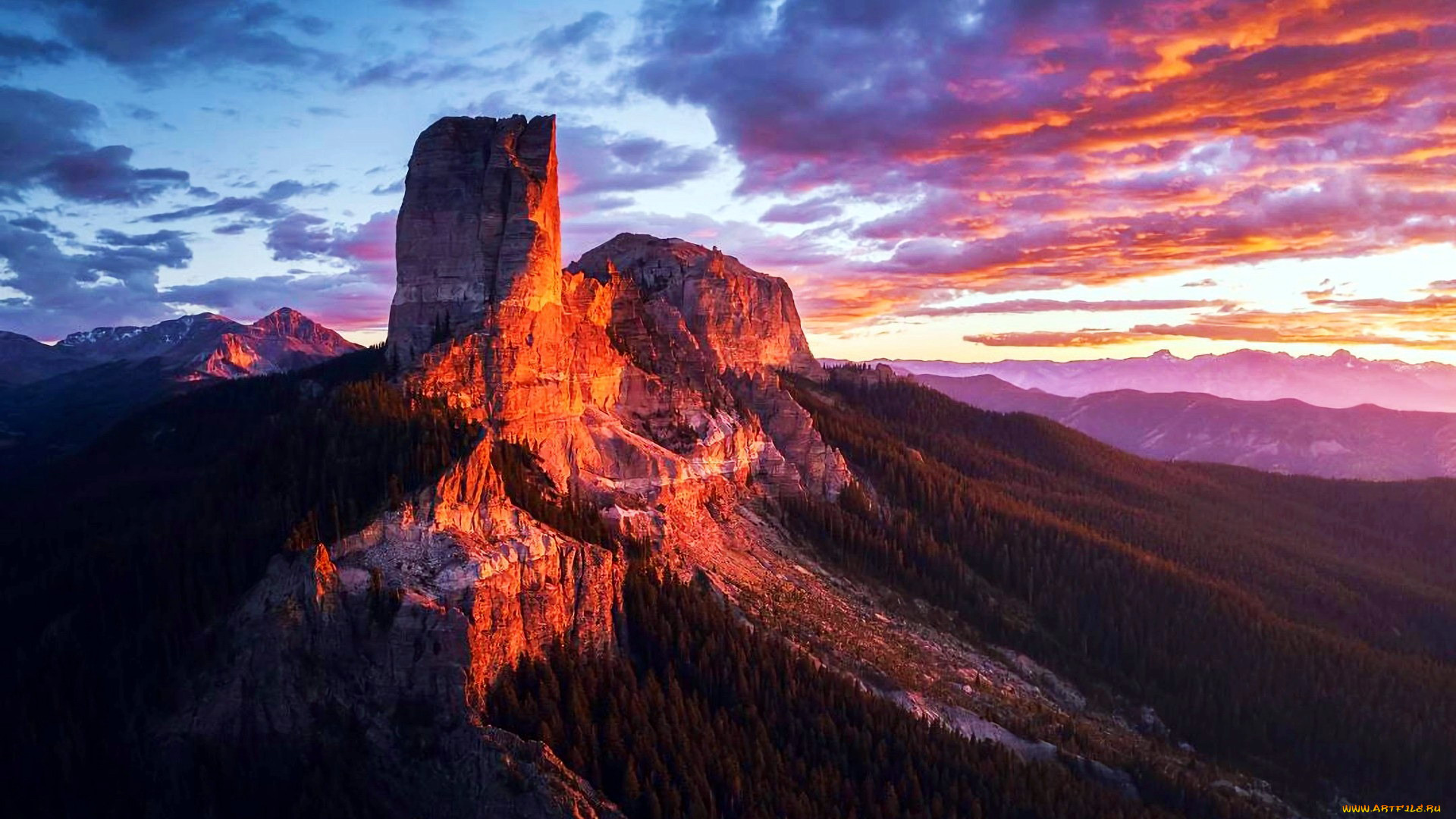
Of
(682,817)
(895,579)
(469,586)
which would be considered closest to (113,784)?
(469,586)

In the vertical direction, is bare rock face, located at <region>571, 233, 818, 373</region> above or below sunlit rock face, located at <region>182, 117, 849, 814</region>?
above

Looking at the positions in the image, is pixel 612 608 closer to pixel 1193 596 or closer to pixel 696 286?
pixel 1193 596

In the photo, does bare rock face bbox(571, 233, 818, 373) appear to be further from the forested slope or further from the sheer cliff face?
the sheer cliff face

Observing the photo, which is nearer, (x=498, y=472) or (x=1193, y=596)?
(x=498, y=472)

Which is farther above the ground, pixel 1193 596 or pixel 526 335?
pixel 526 335

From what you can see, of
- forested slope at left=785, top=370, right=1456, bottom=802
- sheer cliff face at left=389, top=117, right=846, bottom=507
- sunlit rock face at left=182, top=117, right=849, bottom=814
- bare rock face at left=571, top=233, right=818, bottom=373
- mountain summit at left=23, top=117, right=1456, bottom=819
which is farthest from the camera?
bare rock face at left=571, top=233, right=818, bottom=373

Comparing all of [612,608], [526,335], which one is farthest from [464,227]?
[612,608]

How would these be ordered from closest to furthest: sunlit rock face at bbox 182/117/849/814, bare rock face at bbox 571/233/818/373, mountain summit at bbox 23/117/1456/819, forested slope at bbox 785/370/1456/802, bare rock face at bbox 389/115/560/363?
mountain summit at bbox 23/117/1456/819
sunlit rock face at bbox 182/117/849/814
bare rock face at bbox 389/115/560/363
forested slope at bbox 785/370/1456/802
bare rock face at bbox 571/233/818/373

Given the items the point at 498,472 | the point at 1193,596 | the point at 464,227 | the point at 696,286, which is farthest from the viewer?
the point at 696,286

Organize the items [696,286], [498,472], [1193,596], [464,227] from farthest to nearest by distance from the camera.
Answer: [696,286], [1193,596], [464,227], [498,472]

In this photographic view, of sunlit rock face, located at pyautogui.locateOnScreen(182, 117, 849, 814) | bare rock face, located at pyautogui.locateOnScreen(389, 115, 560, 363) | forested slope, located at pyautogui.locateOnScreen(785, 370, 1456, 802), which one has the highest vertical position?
bare rock face, located at pyautogui.locateOnScreen(389, 115, 560, 363)

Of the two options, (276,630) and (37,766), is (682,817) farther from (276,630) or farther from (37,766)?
(37,766)

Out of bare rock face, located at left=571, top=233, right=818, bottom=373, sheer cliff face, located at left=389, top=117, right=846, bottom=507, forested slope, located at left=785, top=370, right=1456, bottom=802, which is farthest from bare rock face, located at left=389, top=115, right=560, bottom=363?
bare rock face, located at left=571, top=233, right=818, bottom=373

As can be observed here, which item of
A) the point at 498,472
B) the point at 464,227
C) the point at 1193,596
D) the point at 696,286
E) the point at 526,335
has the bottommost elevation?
the point at 1193,596
